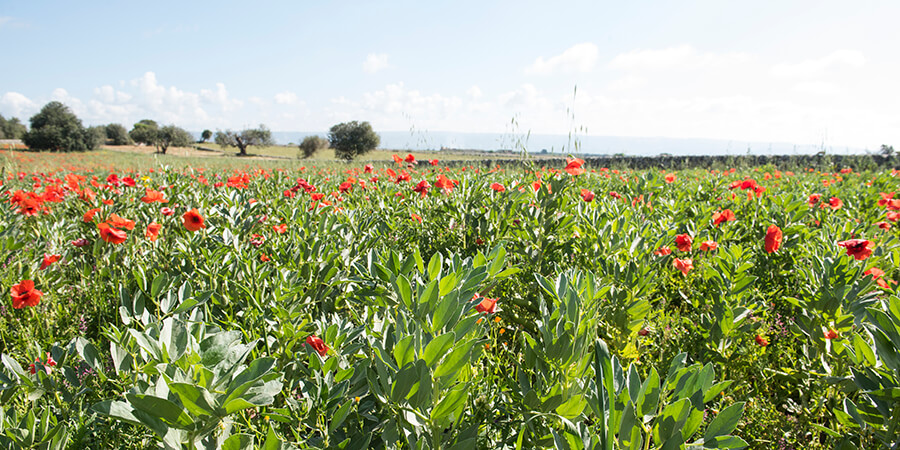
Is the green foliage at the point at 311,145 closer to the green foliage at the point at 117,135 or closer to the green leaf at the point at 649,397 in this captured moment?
the green foliage at the point at 117,135

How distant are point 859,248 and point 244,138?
64.6 metres

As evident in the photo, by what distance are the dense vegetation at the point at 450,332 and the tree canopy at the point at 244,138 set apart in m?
57.0

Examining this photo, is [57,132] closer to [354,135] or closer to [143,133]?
[143,133]

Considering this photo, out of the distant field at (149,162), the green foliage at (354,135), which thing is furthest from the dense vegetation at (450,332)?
the green foliage at (354,135)

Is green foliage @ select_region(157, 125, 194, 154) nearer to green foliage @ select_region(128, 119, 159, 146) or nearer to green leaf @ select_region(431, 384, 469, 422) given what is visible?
green foliage @ select_region(128, 119, 159, 146)

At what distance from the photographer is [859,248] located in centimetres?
181

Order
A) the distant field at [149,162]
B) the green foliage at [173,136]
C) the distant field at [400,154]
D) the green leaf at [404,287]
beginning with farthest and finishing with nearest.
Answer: the green foliage at [173,136] → the distant field at [400,154] → the distant field at [149,162] → the green leaf at [404,287]

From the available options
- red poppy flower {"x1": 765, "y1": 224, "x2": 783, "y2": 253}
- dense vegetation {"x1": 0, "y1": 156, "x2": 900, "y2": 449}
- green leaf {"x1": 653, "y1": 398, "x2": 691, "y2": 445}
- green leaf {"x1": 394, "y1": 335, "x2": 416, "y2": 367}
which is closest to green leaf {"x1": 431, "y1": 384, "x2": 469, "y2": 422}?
dense vegetation {"x1": 0, "y1": 156, "x2": 900, "y2": 449}

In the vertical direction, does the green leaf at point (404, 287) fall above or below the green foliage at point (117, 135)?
below

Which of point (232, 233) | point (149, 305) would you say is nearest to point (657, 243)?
point (232, 233)

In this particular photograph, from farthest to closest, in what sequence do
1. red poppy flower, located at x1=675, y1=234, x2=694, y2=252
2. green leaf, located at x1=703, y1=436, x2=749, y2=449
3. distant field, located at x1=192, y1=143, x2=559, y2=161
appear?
A: distant field, located at x1=192, y1=143, x2=559, y2=161
red poppy flower, located at x1=675, y1=234, x2=694, y2=252
green leaf, located at x1=703, y1=436, x2=749, y2=449

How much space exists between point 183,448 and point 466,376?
0.72 meters

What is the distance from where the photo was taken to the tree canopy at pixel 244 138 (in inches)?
2194

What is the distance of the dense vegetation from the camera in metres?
0.82
